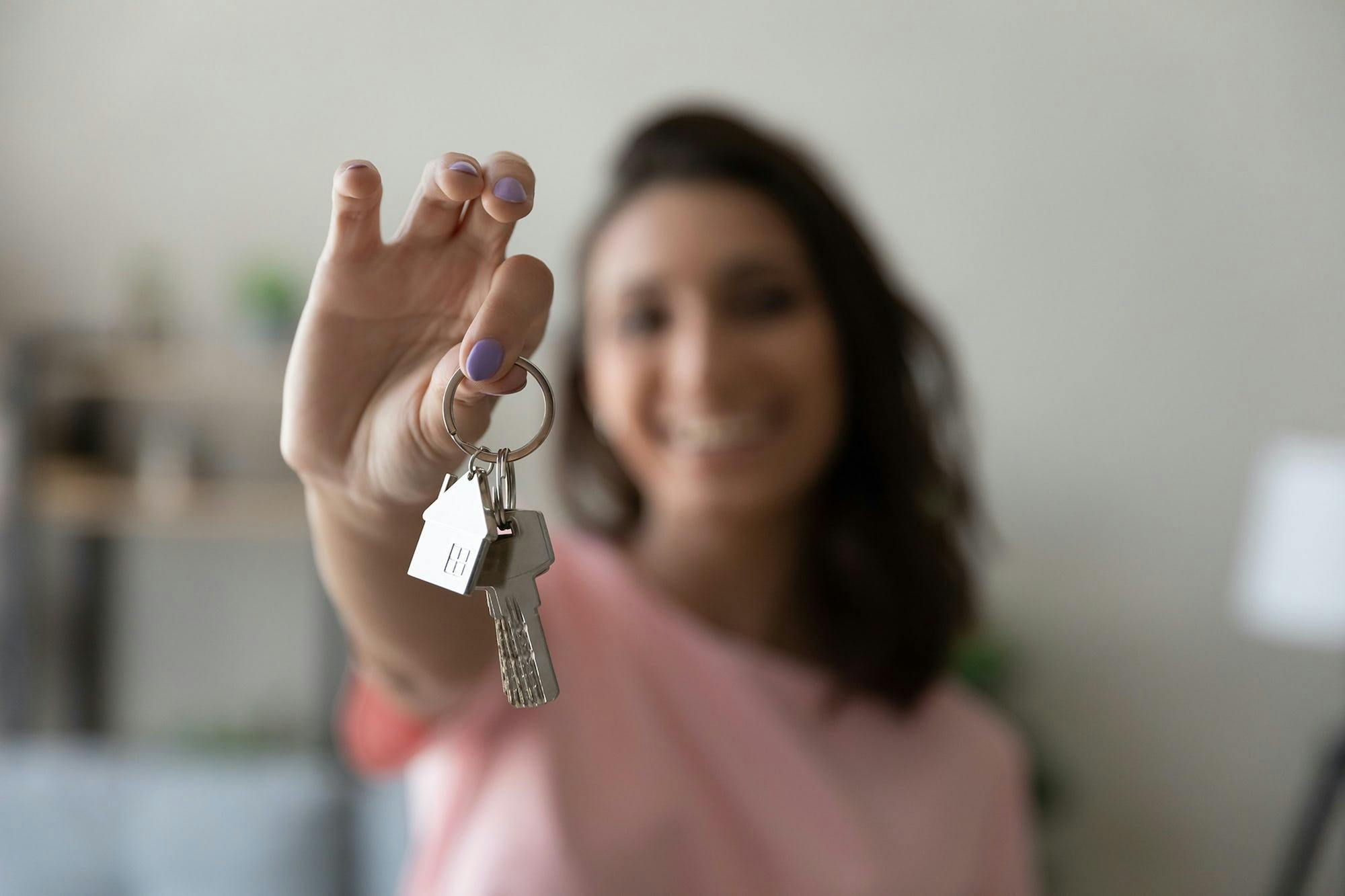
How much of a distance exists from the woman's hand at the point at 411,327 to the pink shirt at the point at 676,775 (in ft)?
1.48

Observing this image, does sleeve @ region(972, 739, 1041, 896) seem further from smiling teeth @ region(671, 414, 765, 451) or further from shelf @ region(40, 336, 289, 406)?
shelf @ region(40, 336, 289, 406)

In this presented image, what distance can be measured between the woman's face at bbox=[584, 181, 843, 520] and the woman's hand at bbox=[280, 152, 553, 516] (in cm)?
52

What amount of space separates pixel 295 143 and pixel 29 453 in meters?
0.89

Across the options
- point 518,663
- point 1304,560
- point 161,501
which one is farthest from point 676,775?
point 161,501

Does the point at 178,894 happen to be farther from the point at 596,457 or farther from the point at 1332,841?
the point at 1332,841

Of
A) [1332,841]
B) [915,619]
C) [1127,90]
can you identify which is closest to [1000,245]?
[1127,90]

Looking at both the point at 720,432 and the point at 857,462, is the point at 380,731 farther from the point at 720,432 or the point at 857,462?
the point at 857,462

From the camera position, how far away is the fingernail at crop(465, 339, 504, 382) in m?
0.29

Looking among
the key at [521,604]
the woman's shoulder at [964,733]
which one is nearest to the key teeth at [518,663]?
the key at [521,604]

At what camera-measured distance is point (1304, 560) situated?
1.75 meters

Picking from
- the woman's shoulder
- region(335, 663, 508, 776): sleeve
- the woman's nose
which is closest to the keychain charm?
region(335, 663, 508, 776): sleeve

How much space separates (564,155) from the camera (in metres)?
2.16

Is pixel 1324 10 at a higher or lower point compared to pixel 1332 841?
higher

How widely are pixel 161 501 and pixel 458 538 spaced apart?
7.03 ft
